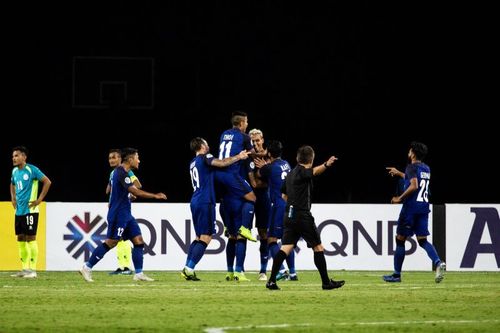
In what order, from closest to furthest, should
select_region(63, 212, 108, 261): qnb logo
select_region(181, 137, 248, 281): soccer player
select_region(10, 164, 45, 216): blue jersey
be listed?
select_region(181, 137, 248, 281): soccer player < select_region(10, 164, 45, 216): blue jersey < select_region(63, 212, 108, 261): qnb logo

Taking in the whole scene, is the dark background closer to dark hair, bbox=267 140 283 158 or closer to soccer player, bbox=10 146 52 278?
soccer player, bbox=10 146 52 278

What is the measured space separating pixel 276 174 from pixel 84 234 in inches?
248

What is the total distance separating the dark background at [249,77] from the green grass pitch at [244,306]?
20.2 meters

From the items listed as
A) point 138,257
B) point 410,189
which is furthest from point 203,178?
point 410,189

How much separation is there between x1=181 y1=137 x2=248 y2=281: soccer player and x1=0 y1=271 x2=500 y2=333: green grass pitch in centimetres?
67

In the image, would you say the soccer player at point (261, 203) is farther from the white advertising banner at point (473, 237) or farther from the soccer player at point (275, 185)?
the white advertising banner at point (473, 237)

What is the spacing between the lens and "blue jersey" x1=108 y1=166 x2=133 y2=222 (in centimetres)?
1723

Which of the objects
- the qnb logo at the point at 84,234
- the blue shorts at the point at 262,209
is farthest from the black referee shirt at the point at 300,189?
the qnb logo at the point at 84,234

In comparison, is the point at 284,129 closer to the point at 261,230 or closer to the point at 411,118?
the point at 411,118

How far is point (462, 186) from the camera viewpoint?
36406mm

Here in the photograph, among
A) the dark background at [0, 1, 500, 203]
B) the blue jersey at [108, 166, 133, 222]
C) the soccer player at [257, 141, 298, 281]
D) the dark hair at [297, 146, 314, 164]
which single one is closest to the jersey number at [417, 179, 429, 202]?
the soccer player at [257, 141, 298, 281]

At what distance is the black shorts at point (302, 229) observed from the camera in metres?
14.5

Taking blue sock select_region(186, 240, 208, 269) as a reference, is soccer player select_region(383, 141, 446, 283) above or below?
above

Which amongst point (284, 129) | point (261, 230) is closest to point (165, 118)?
point (284, 129)
